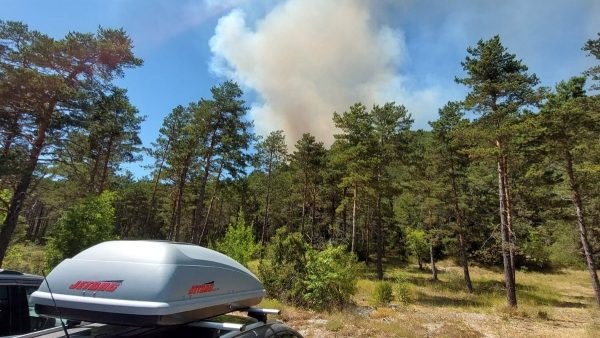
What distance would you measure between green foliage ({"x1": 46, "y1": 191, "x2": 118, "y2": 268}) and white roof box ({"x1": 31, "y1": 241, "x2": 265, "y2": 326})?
769 inches

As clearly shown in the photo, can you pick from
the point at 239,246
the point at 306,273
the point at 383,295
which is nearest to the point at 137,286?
the point at 306,273

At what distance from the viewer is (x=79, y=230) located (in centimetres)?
1995

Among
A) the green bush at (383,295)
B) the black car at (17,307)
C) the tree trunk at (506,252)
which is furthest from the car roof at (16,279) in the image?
the tree trunk at (506,252)

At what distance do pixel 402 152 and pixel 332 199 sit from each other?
1699 cm

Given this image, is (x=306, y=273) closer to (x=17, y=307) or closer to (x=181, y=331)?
(x=17, y=307)

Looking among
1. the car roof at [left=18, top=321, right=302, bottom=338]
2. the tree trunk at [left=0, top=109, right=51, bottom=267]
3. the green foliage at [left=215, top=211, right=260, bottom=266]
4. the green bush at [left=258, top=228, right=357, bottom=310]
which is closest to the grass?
the green bush at [left=258, top=228, right=357, bottom=310]

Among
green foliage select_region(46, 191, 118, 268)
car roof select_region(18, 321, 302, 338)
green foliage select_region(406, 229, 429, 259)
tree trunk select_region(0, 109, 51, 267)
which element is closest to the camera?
car roof select_region(18, 321, 302, 338)

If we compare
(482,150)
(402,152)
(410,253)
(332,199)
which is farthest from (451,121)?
(410,253)

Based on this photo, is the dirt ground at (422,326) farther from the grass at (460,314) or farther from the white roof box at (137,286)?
the white roof box at (137,286)

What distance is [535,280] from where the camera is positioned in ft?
130

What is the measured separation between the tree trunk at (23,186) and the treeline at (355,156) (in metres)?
0.06

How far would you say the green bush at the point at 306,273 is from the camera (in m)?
16.1

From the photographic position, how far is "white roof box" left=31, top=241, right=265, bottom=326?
105 inches

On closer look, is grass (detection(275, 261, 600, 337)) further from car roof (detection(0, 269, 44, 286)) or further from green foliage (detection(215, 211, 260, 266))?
car roof (detection(0, 269, 44, 286))
